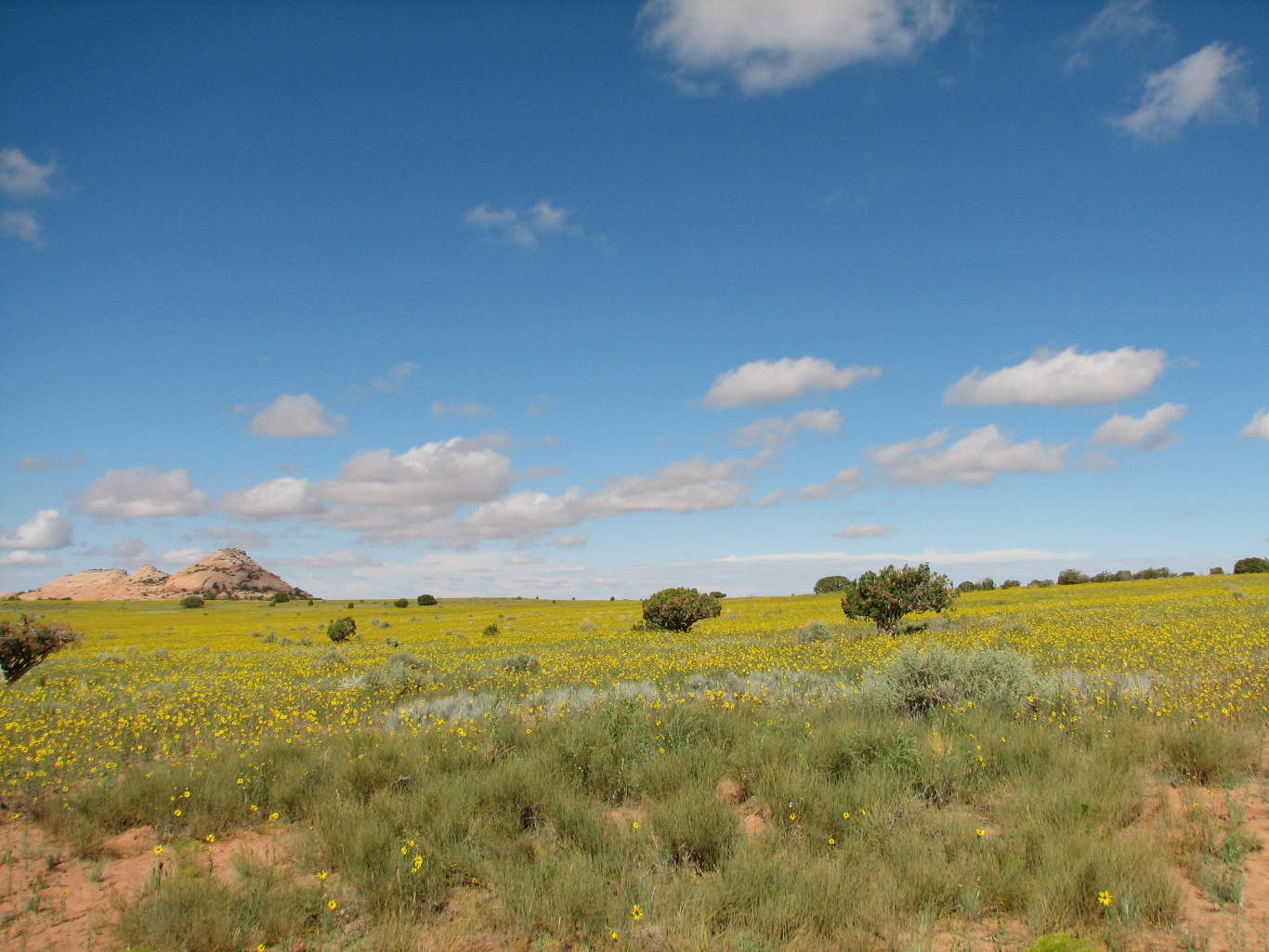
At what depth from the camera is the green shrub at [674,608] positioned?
32969 mm

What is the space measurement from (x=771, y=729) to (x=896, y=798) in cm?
220

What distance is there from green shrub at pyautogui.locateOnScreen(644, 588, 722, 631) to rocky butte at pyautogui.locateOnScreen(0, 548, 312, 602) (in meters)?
157

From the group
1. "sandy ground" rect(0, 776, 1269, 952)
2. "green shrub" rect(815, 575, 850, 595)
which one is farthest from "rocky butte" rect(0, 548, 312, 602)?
"sandy ground" rect(0, 776, 1269, 952)

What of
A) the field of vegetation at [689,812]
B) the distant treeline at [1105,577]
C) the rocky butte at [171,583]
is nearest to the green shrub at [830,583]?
the distant treeline at [1105,577]

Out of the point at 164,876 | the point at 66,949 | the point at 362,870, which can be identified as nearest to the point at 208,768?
the point at 164,876

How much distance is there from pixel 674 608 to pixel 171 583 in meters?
195

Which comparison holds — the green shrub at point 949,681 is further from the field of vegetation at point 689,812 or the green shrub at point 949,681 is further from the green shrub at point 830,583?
the green shrub at point 830,583

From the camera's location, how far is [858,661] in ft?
48.5

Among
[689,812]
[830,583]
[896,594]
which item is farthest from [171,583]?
[689,812]

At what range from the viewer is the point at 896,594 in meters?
24.3

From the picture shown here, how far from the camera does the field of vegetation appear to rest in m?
4.68

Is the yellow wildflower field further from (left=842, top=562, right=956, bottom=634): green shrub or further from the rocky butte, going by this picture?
the rocky butte

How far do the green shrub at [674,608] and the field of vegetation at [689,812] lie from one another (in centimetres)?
2077

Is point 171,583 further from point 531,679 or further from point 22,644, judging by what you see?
point 531,679
